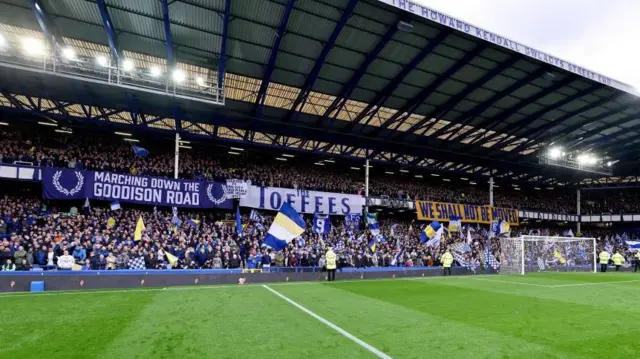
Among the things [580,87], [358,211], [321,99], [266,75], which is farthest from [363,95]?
[580,87]

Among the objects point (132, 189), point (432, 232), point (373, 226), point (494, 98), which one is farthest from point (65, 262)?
point (494, 98)

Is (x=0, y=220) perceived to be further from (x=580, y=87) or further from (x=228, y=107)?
(x=580, y=87)

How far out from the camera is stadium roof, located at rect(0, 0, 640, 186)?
67.1 feet


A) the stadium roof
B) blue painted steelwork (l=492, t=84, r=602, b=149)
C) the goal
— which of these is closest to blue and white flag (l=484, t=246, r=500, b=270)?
the goal

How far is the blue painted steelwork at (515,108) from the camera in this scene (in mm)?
27531

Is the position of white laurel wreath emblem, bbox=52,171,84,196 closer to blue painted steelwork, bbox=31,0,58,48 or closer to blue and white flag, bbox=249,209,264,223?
blue painted steelwork, bbox=31,0,58,48

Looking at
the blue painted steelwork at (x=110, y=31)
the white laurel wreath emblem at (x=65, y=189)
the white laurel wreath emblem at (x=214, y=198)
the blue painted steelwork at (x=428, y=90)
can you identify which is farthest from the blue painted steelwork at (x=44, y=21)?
the blue painted steelwork at (x=428, y=90)

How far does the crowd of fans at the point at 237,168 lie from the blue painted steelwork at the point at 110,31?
356 inches

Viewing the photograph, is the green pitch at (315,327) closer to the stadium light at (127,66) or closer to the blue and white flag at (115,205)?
the stadium light at (127,66)

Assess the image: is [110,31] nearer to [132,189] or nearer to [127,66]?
[127,66]

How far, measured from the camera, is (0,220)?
21.8 m

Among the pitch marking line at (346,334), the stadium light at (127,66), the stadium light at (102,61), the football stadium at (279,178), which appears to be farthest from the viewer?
the stadium light at (127,66)

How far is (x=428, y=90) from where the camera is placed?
90.1ft

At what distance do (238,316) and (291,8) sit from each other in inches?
626
